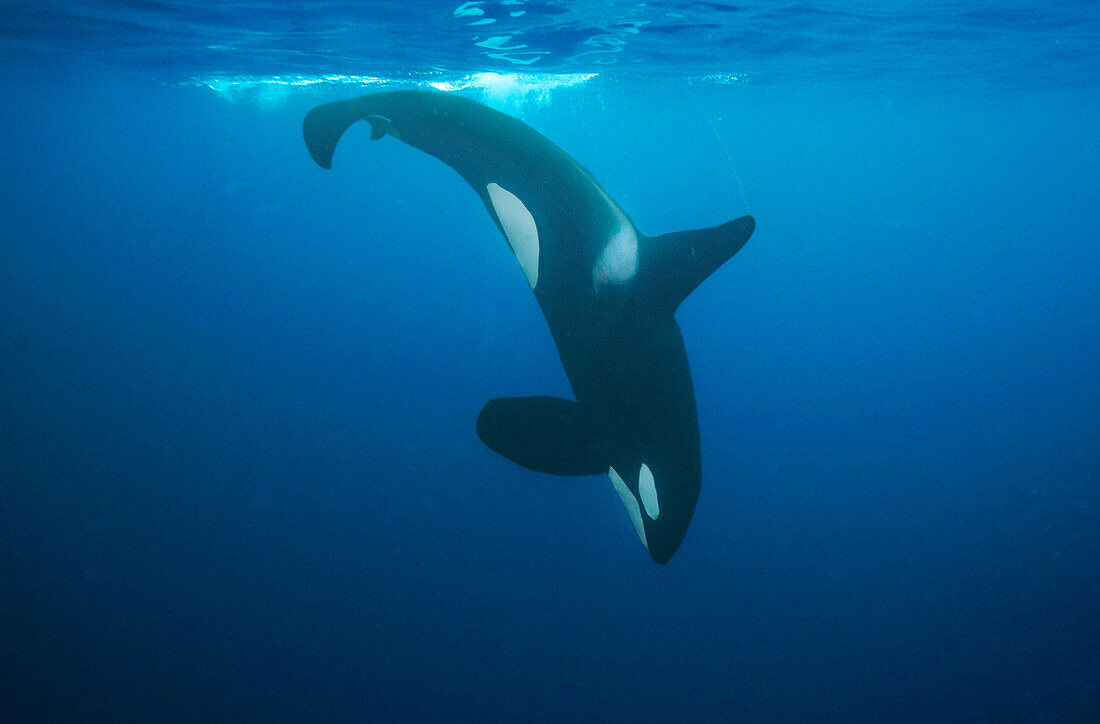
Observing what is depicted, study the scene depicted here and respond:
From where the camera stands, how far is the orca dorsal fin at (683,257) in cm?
282

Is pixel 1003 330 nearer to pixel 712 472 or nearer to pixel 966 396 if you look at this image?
pixel 966 396

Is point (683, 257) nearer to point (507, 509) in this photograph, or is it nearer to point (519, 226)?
point (519, 226)

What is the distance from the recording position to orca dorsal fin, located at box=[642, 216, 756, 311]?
2822mm

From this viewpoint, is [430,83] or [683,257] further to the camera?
[430,83]

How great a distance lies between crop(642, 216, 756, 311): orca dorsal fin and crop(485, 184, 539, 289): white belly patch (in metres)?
0.60

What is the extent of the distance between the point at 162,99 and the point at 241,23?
22.2 m

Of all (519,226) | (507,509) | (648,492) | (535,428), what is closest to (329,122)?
(519,226)

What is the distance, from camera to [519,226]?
10.5 feet

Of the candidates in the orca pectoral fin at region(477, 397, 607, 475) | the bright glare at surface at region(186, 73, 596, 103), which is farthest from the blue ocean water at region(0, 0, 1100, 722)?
the orca pectoral fin at region(477, 397, 607, 475)

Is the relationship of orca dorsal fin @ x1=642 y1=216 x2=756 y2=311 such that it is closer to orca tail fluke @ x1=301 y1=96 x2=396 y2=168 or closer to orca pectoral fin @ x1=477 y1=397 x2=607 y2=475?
orca pectoral fin @ x1=477 y1=397 x2=607 y2=475

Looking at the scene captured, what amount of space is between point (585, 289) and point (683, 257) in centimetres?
49

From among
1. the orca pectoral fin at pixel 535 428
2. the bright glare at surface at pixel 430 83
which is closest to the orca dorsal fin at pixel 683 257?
Result: the orca pectoral fin at pixel 535 428

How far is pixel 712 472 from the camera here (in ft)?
68.8

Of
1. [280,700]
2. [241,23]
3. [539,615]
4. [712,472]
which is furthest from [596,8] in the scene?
[712,472]
